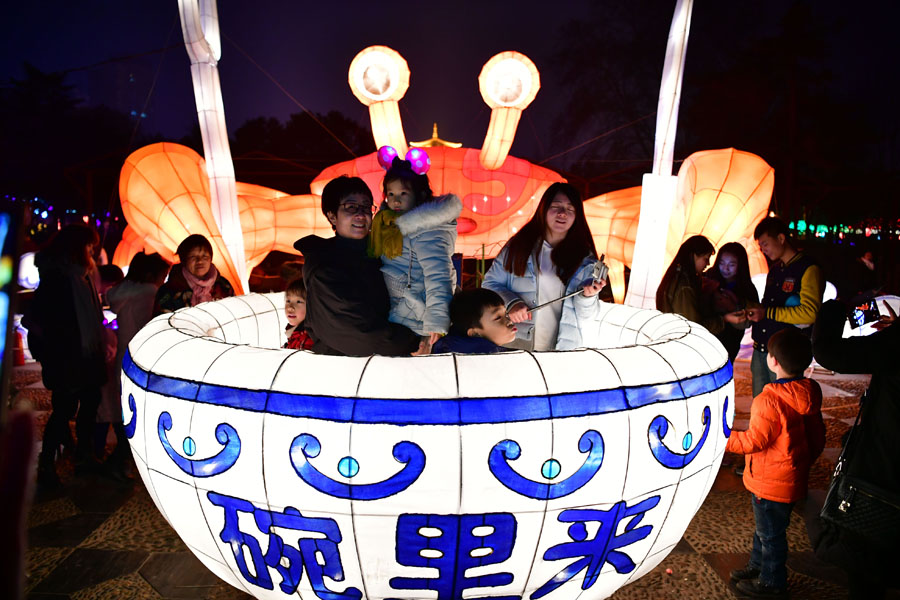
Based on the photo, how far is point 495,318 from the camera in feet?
7.07

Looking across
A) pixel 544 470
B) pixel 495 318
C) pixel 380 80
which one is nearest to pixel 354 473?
pixel 544 470

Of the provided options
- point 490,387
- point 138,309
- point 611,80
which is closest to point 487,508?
point 490,387

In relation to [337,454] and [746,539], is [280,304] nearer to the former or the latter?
[337,454]

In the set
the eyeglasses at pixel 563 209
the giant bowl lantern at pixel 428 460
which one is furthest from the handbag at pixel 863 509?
the eyeglasses at pixel 563 209

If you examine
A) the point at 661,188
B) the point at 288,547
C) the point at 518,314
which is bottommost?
the point at 288,547

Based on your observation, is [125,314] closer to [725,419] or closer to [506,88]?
[725,419]

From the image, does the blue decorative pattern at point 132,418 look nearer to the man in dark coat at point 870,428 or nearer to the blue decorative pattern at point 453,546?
the blue decorative pattern at point 453,546

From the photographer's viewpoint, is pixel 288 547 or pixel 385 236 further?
pixel 385 236

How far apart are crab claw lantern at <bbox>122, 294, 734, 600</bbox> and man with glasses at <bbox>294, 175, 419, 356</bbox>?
51 cm

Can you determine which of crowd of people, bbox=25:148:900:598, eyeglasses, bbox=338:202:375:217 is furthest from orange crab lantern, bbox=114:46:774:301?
eyeglasses, bbox=338:202:375:217

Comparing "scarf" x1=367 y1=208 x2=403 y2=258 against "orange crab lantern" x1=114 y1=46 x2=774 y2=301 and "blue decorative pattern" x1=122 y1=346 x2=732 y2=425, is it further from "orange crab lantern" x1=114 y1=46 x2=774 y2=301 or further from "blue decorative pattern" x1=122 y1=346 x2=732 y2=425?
"orange crab lantern" x1=114 y1=46 x2=774 y2=301

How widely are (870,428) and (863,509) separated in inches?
10.4

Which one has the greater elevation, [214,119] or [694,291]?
[214,119]

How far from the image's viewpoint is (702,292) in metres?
3.65
